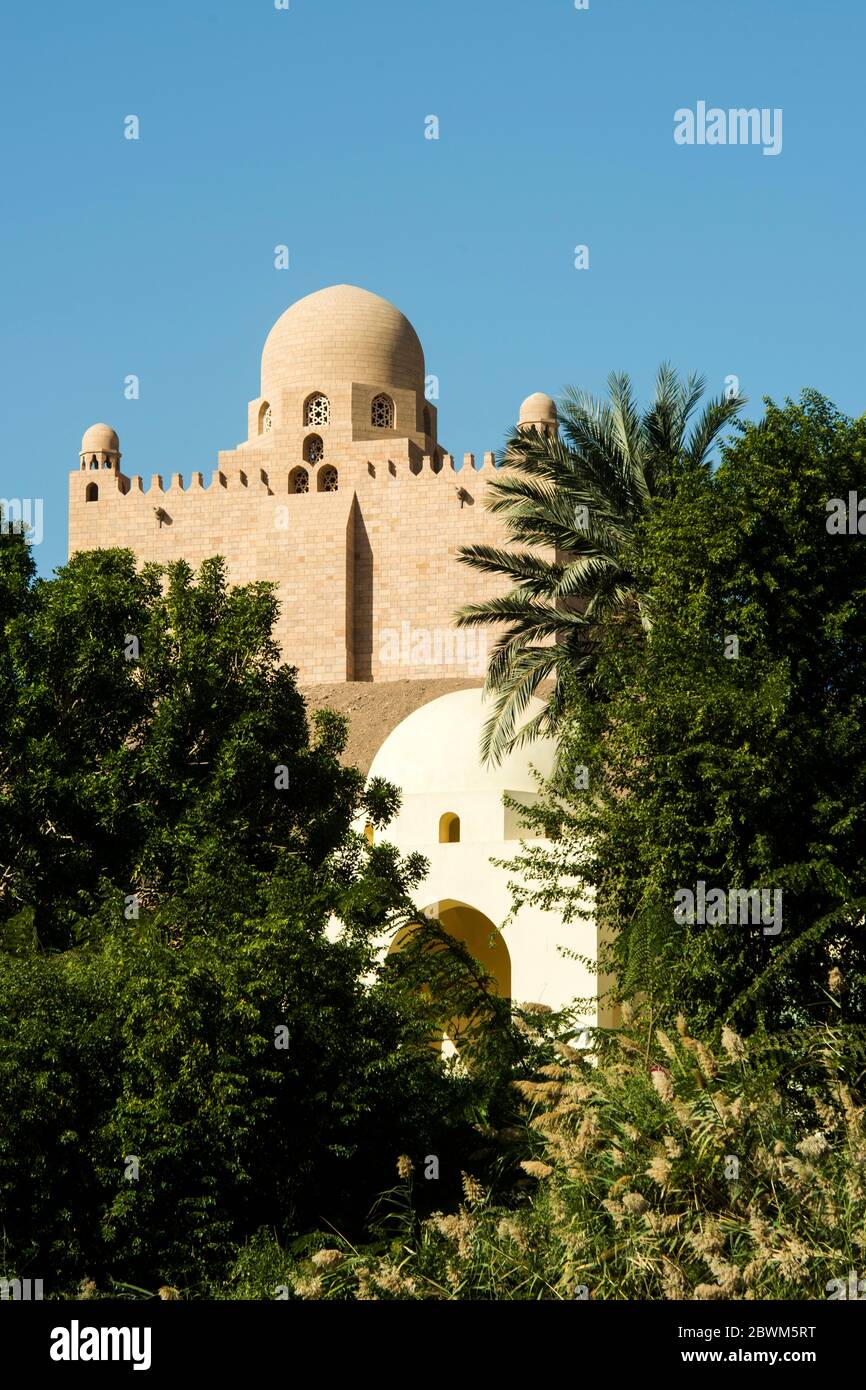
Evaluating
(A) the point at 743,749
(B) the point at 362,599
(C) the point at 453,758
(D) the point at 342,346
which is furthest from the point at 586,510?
(D) the point at 342,346

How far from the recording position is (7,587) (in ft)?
71.7

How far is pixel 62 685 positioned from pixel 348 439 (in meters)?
25.3

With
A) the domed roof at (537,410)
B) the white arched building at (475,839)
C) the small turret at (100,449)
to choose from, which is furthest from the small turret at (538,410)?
the white arched building at (475,839)

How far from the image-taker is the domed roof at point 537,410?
44875 mm

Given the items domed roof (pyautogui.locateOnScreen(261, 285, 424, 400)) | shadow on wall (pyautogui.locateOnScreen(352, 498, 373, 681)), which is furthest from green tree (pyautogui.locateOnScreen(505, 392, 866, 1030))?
domed roof (pyautogui.locateOnScreen(261, 285, 424, 400))

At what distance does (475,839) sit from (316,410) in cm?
2601

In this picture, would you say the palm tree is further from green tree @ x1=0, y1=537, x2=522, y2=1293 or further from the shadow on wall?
the shadow on wall

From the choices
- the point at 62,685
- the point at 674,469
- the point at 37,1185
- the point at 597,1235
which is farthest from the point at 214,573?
the point at 597,1235

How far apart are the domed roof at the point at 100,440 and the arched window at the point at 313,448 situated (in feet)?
18.9

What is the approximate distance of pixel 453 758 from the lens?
75.3 feet

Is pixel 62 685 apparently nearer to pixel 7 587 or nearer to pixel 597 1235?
pixel 7 587

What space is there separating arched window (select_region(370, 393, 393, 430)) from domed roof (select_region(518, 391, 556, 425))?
11.7 ft

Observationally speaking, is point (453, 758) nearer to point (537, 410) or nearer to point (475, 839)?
point (475, 839)

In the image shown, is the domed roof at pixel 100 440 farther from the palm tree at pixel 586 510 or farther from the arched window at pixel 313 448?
the palm tree at pixel 586 510
